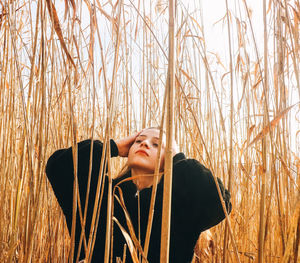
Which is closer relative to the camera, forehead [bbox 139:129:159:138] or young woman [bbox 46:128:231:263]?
young woman [bbox 46:128:231:263]

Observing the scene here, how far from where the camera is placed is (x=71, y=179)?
85 centimetres

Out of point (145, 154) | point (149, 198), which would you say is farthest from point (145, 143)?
point (149, 198)

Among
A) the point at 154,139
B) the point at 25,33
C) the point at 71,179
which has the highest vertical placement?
the point at 25,33

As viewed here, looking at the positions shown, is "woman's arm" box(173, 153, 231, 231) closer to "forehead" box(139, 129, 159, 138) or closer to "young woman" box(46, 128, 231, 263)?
"young woman" box(46, 128, 231, 263)

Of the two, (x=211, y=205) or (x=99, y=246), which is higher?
(x=211, y=205)

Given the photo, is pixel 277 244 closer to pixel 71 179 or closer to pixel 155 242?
pixel 155 242

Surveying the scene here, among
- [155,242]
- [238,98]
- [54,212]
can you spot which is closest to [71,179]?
[54,212]

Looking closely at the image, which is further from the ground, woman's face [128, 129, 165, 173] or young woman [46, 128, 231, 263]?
woman's face [128, 129, 165, 173]

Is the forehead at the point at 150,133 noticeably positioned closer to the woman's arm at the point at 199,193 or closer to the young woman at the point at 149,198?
the young woman at the point at 149,198

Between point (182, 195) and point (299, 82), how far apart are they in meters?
0.45

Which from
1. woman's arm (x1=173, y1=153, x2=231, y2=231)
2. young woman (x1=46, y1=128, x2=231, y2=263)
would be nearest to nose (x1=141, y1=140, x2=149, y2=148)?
young woman (x1=46, y1=128, x2=231, y2=263)

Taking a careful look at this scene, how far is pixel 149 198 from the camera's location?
84 cm

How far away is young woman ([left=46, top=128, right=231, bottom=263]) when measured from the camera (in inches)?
31.4

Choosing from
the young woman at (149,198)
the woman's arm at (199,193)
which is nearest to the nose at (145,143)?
the young woman at (149,198)
